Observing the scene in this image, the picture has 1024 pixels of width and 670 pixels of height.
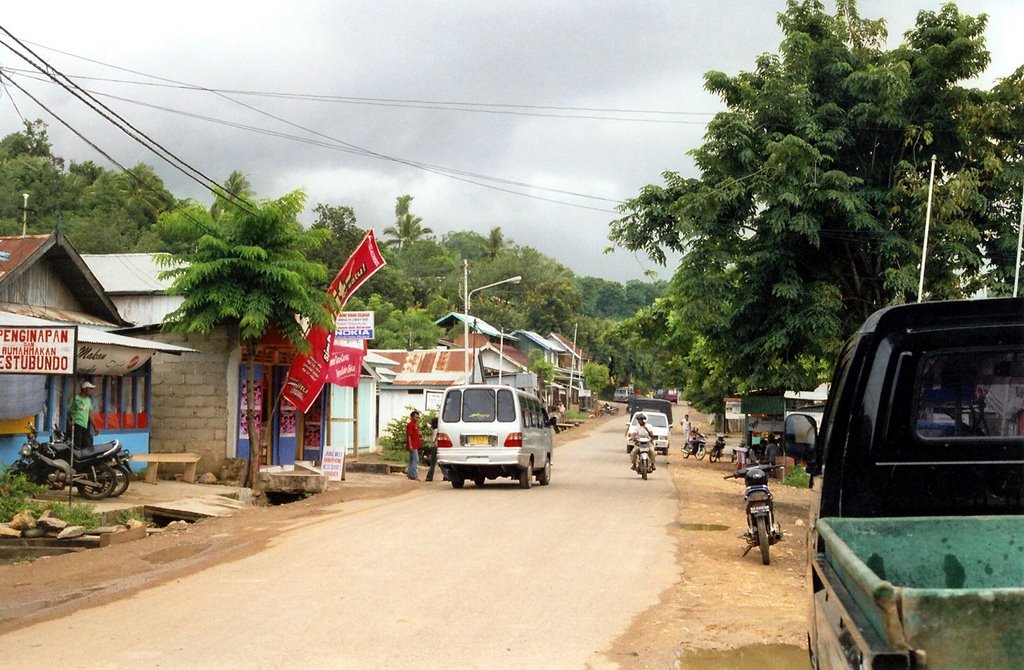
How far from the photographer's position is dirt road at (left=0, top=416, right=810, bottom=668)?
823 centimetres

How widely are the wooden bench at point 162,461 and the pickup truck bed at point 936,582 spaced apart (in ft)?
53.9

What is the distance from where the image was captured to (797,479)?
29016 millimetres

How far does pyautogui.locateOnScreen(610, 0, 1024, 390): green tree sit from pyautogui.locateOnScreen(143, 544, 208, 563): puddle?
11.8 m

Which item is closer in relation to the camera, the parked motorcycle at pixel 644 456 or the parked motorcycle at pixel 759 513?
the parked motorcycle at pixel 759 513

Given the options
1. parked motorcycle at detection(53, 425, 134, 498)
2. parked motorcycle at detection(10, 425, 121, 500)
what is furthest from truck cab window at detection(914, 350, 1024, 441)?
parked motorcycle at detection(53, 425, 134, 498)

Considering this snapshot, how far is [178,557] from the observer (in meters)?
12.7

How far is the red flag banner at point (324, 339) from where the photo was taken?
22.6m

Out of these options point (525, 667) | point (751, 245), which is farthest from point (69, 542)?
point (751, 245)

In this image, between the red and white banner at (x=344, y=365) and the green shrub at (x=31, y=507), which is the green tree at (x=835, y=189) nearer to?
the red and white banner at (x=344, y=365)

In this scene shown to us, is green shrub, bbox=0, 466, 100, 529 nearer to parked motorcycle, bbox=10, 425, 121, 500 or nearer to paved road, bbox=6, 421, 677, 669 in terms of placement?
parked motorcycle, bbox=10, 425, 121, 500

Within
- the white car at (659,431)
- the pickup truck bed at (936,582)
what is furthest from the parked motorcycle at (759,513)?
the white car at (659,431)

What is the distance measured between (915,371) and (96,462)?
14207 millimetres

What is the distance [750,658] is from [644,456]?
19915 mm

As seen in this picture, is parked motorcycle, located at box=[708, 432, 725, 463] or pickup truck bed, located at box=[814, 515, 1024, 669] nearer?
pickup truck bed, located at box=[814, 515, 1024, 669]
